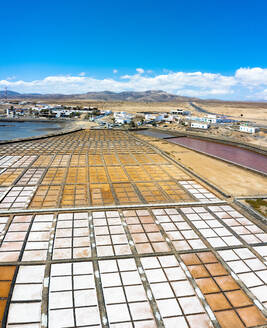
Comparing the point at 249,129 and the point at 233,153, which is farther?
the point at 249,129

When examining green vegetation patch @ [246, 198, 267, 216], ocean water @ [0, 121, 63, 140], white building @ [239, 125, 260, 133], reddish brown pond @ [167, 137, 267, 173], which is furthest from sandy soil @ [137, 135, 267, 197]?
ocean water @ [0, 121, 63, 140]

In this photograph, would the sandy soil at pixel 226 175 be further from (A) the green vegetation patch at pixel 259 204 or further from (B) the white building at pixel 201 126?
(B) the white building at pixel 201 126

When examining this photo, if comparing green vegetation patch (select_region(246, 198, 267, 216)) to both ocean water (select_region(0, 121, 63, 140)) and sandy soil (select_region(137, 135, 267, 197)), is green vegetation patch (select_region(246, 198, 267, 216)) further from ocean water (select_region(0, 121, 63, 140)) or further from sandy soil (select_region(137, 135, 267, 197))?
ocean water (select_region(0, 121, 63, 140))

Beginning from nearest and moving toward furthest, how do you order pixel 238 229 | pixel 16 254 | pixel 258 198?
pixel 16 254
pixel 238 229
pixel 258 198

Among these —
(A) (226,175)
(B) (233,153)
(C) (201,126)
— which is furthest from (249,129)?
(A) (226,175)

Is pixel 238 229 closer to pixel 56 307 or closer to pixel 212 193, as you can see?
pixel 212 193

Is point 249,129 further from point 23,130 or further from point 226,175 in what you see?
point 23,130

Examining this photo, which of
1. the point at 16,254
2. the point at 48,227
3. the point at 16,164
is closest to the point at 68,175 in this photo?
the point at 16,164
